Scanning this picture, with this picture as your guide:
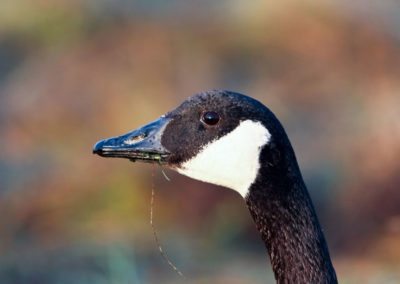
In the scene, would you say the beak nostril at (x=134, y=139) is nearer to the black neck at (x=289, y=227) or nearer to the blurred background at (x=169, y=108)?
the black neck at (x=289, y=227)

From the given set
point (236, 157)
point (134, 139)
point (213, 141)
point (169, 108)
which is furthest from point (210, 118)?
point (169, 108)

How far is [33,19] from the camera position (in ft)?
46.6

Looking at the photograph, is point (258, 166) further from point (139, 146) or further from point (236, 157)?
point (139, 146)

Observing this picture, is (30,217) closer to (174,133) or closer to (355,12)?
(355,12)

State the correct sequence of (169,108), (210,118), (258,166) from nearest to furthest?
1. (258,166)
2. (210,118)
3. (169,108)

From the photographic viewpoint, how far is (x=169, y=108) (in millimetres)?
11961

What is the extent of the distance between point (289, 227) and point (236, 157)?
37 centimetres

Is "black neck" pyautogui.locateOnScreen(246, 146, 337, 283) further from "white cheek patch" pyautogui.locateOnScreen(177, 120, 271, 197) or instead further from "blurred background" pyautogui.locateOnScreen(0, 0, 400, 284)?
"blurred background" pyautogui.locateOnScreen(0, 0, 400, 284)

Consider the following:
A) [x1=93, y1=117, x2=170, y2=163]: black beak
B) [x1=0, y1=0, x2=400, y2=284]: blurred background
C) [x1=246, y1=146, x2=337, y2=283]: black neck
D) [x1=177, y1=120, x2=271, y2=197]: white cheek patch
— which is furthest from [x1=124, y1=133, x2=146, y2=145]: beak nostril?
[x1=0, y1=0, x2=400, y2=284]: blurred background

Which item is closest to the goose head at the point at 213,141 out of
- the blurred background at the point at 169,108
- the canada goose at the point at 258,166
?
the canada goose at the point at 258,166

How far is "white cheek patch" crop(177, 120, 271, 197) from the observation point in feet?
17.4

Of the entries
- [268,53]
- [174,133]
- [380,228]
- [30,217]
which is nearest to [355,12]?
[268,53]

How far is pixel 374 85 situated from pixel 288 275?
7141 millimetres

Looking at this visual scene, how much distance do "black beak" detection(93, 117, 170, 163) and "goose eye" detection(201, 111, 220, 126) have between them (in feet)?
0.66
